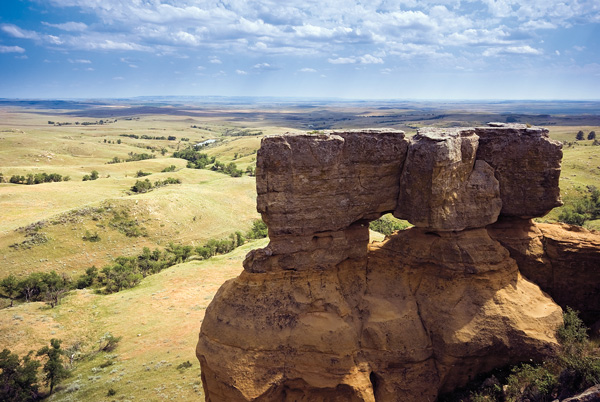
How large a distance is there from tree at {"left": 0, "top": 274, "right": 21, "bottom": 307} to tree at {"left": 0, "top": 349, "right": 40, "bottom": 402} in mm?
21088

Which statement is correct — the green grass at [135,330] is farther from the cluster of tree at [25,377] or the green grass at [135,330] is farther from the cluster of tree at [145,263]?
the cluster of tree at [145,263]

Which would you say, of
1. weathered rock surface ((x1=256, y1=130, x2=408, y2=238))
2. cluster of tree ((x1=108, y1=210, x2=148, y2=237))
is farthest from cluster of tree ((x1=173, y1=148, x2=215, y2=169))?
→ weathered rock surface ((x1=256, y1=130, x2=408, y2=238))

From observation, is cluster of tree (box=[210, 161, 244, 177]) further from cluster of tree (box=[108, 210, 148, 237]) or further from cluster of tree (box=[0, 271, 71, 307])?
cluster of tree (box=[0, 271, 71, 307])

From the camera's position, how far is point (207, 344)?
17703mm

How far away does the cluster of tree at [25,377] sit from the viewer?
2602cm

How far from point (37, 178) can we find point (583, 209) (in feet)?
378

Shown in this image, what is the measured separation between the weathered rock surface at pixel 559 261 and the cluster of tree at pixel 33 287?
1814 inches

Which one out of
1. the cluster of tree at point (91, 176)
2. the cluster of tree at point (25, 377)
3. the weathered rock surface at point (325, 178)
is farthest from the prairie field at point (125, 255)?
the weathered rock surface at point (325, 178)

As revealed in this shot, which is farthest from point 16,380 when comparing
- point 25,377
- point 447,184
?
point 447,184

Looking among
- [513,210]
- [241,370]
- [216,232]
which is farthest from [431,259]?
[216,232]

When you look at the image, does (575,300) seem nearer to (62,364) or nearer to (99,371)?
(99,371)

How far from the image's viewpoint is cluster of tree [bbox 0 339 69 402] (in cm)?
2602

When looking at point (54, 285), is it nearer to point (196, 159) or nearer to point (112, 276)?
point (112, 276)

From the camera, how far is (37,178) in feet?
313
